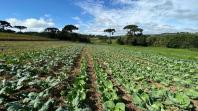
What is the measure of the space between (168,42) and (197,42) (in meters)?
8.37

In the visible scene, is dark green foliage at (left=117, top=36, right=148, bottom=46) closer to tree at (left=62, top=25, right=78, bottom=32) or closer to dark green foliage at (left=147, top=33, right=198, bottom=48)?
dark green foliage at (left=147, top=33, right=198, bottom=48)

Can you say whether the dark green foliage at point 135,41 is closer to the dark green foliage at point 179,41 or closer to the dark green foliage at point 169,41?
the dark green foliage at point 169,41

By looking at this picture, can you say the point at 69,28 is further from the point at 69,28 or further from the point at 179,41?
the point at 179,41

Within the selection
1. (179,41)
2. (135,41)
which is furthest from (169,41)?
(135,41)

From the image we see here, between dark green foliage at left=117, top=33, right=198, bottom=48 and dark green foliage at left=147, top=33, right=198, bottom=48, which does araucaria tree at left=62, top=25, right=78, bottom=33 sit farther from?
dark green foliage at left=147, top=33, right=198, bottom=48

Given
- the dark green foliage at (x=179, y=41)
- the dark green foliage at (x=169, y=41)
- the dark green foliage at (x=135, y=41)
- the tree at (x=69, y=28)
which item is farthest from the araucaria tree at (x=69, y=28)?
the dark green foliage at (x=179, y=41)

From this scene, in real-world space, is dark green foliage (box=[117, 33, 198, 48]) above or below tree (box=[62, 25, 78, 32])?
below

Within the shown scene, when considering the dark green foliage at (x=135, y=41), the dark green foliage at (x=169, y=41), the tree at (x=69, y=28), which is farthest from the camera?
the tree at (x=69, y=28)

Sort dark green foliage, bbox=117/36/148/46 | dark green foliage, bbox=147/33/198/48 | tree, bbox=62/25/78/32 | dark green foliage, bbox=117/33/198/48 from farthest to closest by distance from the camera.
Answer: tree, bbox=62/25/78/32 < dark green foliage, bbox=117/36/148/46 < dark green foliage, bbox=117/33/198/48 < dark green foliage, bbox=147/33/198/48

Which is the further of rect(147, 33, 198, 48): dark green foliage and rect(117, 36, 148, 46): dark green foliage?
rect(117, 36, 148, 46): dark green foliage

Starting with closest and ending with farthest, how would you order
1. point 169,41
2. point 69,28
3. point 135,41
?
point 169,41 → point 135,41 → point 69,28

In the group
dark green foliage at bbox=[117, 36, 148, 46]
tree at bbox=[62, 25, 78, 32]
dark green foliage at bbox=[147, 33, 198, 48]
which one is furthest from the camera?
tree at bbox=[62, 25, 78, 32]

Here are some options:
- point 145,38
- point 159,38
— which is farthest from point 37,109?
point 145,38

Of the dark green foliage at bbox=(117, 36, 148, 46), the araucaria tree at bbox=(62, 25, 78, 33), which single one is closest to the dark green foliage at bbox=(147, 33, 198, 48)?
the dark green foliage at bbox=(117, 36, 148, 46)
